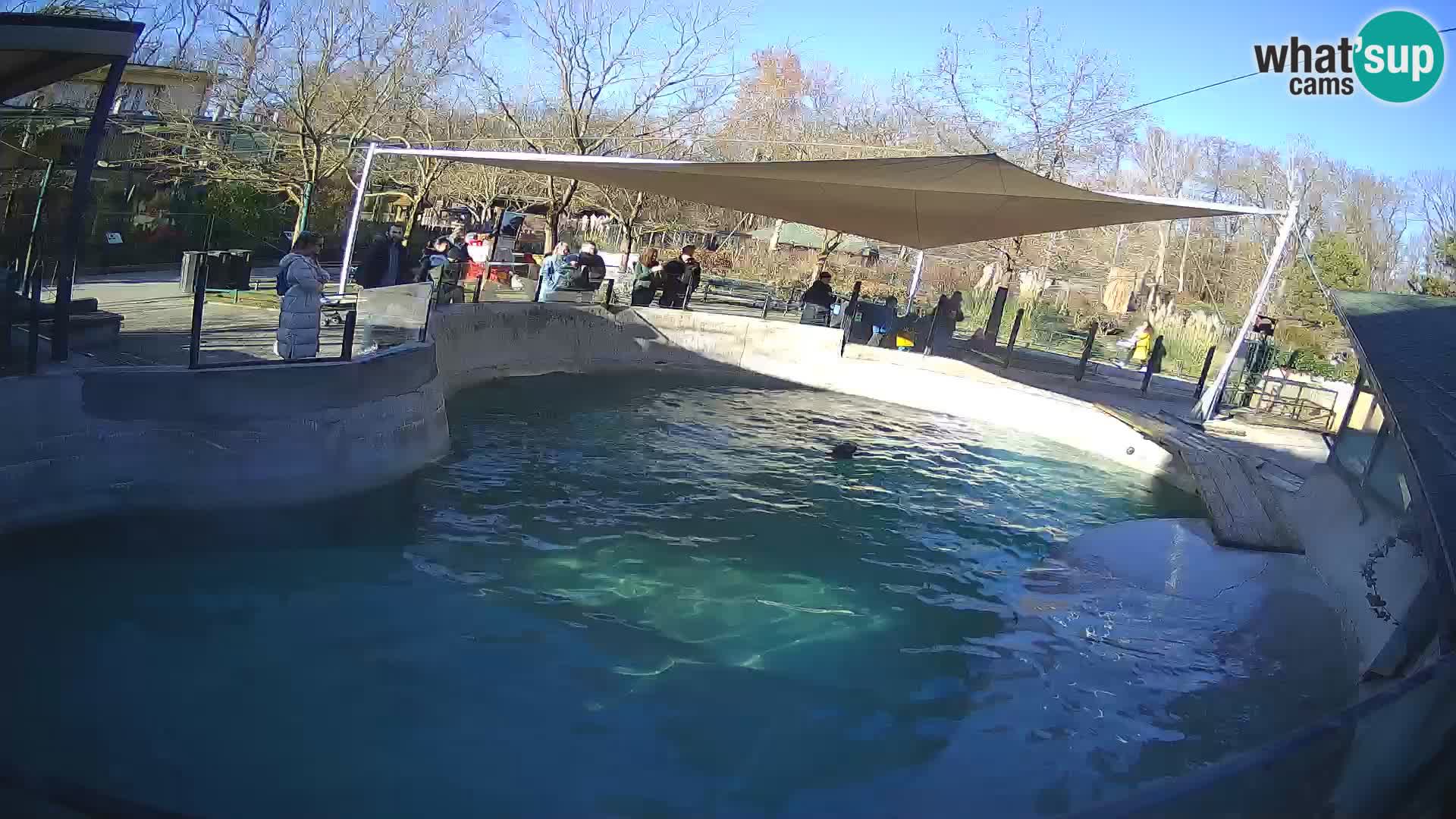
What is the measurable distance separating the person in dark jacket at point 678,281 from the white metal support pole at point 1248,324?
7.09m

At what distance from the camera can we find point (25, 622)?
5031 millimetres

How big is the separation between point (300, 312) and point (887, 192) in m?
6.96

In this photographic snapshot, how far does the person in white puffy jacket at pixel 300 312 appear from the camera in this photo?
7281 mm

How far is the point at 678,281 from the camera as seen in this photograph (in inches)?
600

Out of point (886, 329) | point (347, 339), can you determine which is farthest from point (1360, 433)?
point (886, 329)

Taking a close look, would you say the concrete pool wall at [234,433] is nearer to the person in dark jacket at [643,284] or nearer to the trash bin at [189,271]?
the trash bin at [189,271]

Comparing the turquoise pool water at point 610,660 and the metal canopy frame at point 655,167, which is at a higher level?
the metal canopy frame at point 655,167

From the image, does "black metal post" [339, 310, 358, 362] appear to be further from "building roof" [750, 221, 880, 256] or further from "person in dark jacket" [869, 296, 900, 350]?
"building roof" [750, 221, 880, 256]

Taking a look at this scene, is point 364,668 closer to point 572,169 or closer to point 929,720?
point 929,720

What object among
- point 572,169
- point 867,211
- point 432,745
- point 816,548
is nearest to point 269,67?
point 572,169

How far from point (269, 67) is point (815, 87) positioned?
81.7ft

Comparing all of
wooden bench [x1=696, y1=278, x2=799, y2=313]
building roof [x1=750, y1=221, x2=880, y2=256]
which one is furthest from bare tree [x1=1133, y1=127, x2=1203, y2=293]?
wooden bench [x1=696, y1=278, x2=799, y2=313]

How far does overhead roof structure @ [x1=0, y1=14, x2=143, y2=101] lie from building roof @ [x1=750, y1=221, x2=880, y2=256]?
27.6 metres

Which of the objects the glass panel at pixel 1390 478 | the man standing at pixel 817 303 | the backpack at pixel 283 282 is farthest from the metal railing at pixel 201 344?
the man standing at pixel 817 303
